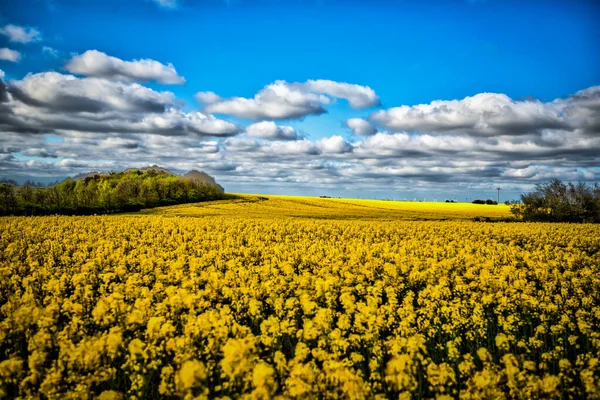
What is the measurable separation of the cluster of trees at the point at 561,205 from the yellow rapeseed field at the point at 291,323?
33.9 metres

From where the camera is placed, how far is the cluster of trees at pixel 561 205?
192ft

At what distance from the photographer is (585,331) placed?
9.43 metres

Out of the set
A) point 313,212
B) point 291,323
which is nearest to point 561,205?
point 313,212

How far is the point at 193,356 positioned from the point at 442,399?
446 centimetres

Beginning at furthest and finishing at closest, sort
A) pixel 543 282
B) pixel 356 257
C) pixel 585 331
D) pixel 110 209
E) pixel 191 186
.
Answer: pixel 191 186 → pixel 110 209 → pixel 356 257 → pixel 543 282 → pixel 585 331

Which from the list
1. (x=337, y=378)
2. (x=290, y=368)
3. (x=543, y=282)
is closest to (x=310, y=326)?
(x=290, y=368)

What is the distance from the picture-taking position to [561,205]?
5916 cm

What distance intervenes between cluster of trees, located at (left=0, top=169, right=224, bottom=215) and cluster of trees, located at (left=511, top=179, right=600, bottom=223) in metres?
62.1

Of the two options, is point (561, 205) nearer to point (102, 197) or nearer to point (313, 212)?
point (313, 212)

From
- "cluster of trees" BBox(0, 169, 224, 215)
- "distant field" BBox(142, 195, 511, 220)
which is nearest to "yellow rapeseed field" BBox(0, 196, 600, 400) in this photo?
"distant field" BBox(142, 195, 511, 220)

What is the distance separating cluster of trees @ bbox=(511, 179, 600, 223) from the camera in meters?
58.4

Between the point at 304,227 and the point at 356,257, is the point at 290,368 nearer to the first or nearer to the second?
the point at 356,257

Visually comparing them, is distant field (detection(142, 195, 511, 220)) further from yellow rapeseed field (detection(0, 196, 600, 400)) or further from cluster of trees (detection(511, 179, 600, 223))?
yellow rapeseed field (detection(0, 196, 600, 400))

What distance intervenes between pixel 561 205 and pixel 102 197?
79.8m
